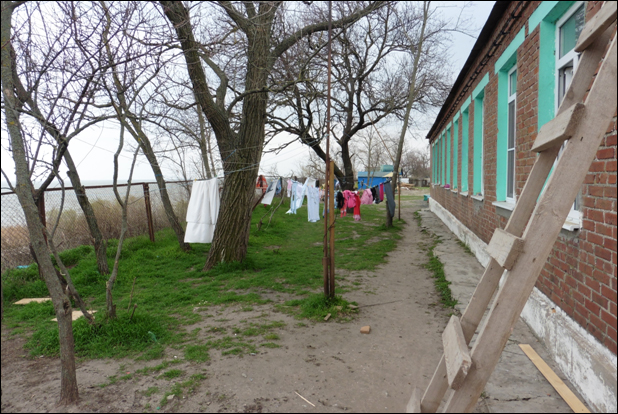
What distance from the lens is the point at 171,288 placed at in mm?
6316

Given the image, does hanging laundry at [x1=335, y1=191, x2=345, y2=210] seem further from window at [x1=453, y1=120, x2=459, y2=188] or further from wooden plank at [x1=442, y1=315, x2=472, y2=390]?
wooden plank at [x1=442, y1=315, x2=472, y2=390]

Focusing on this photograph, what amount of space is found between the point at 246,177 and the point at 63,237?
4.12 metres

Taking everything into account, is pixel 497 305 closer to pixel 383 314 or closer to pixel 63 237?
pixel 383 314

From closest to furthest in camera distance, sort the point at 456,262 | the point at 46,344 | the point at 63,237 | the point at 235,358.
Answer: the point at 235,358
the point at 46,344
the point at 456,262
the point at 63,237

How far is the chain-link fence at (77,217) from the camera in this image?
20.9 ft

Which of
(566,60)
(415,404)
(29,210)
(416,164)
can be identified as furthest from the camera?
(416,164)

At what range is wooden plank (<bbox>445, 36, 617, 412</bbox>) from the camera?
164cm

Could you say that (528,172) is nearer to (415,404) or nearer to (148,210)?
(415,404)

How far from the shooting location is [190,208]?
25.2 ft

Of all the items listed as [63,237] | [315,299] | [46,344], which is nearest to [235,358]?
[315,299]

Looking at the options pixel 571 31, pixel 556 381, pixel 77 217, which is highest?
pixel 571 31

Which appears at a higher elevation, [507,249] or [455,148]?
[455,148]

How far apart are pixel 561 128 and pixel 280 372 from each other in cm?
282

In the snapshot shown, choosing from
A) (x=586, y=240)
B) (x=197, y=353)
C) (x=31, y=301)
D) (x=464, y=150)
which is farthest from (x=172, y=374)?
(x=464, y=150)
